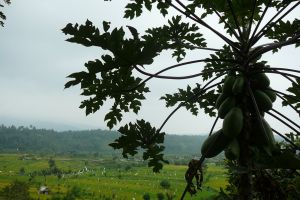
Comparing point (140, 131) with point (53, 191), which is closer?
point (140, 131)

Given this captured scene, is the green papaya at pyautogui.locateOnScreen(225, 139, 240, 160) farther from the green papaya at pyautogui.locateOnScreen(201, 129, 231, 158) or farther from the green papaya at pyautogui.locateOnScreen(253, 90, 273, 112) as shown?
the green papaya at pyautogui.locateOnScreen(253, 90, 273, 112)

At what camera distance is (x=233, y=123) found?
2.31 metres

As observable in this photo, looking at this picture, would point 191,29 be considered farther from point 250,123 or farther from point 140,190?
point 140,190

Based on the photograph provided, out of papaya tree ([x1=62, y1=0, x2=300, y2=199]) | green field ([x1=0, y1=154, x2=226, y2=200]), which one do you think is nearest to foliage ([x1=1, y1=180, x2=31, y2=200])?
green field ([x1=0, y1=154, x2=226, y2=200])

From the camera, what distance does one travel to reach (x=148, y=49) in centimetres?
250

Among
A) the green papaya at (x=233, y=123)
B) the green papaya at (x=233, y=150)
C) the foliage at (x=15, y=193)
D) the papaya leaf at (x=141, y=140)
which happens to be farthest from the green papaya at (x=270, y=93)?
the foliage at (x=15, y=193)

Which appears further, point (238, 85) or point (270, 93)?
A: point (270, 93)

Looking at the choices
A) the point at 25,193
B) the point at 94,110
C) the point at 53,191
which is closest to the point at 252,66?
the point at 94,110

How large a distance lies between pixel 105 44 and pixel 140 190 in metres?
89.0

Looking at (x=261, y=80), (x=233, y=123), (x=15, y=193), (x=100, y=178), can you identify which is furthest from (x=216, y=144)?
(x=100, y=178)

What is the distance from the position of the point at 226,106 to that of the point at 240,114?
0.57 feet

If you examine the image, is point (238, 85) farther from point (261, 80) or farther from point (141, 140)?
point (141, 140)

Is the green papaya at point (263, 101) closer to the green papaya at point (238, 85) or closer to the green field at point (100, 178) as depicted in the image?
the green papaya at point (238, 85)

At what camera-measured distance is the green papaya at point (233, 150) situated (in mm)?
2223
